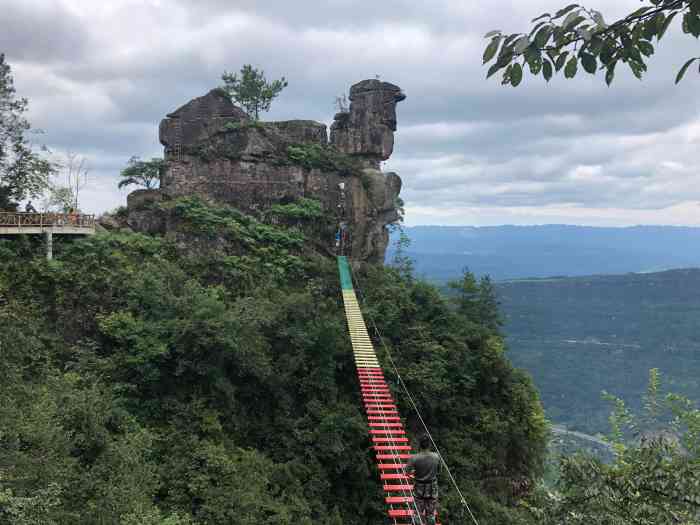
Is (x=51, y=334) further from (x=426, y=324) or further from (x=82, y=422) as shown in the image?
(x=426, y=324)

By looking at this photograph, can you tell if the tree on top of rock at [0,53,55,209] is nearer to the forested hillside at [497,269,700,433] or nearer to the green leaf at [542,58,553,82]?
the green leaf at [542,58,553,82]

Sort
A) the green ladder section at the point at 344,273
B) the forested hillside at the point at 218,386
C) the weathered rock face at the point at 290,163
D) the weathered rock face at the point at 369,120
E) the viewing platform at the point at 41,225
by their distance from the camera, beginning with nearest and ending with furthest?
the forested hillside at the point at 218,386, the viewing platform at the point at 41,225, the green ladder section at the point at 344,273, the weathered rock face at the point at 290,163, the weathered rock face at the point at 369,120

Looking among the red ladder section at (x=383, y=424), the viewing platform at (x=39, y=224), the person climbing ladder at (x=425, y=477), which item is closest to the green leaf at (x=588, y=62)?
the person climbing ladder at (x=425, y=477)

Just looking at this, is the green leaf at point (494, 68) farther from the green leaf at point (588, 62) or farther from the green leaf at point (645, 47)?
the green leaf at point (645, 47)

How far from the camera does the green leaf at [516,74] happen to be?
7.62 ft

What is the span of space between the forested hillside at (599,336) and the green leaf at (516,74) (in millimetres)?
72039

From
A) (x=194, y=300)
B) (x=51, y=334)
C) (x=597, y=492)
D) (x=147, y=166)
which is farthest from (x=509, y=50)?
(x=147, y=166)

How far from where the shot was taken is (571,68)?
94.0 inches

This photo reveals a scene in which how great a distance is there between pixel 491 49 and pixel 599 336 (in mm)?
128855

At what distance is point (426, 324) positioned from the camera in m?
17.3

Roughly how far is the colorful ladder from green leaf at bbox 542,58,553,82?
5707 millimetres

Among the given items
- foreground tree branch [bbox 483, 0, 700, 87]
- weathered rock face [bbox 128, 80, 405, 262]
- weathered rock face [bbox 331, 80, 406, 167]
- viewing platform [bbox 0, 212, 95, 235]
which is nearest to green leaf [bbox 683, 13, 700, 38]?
foreground tree branch [bbox 483, 0, 700, 87]

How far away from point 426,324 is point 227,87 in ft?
68.2

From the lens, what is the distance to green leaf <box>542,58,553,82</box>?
2389 mm
